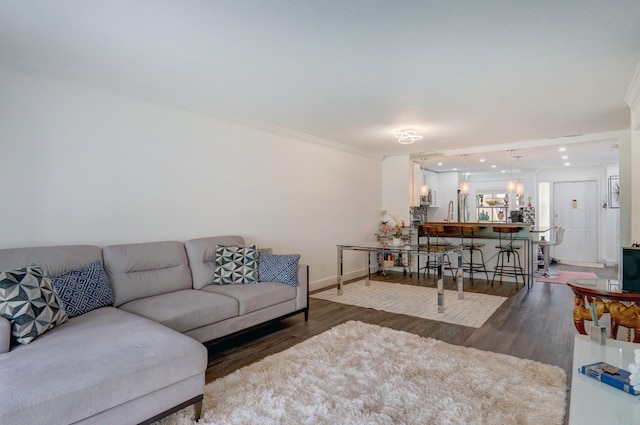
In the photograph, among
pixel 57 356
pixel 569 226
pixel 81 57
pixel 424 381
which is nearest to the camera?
pixel 57 356

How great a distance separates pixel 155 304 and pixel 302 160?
3245mm

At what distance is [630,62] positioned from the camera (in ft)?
9.23

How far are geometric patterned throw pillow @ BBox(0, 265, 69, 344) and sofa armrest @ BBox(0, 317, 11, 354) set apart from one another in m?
0.07

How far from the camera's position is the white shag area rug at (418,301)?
4148 millimetres

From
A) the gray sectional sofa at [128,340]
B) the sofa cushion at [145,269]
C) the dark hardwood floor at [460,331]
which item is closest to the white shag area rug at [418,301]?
the dark hardwood floor at [460,331]

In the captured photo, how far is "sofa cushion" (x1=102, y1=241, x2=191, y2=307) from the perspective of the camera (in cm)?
299

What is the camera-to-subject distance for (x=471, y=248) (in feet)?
21.1

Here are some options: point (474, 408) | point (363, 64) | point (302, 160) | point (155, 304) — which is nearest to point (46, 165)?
point (155, 304)

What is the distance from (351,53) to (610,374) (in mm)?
2520

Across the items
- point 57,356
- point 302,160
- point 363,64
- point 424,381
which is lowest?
point 424,381

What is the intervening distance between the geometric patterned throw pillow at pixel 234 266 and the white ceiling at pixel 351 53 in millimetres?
1646

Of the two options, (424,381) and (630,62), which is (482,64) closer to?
(630,62)

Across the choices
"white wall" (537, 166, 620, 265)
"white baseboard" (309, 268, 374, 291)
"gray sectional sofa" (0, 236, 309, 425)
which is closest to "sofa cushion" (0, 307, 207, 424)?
"gray sectional sofa" (0, 236, 309, 425)

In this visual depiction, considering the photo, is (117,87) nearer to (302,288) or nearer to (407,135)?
(302,288)
